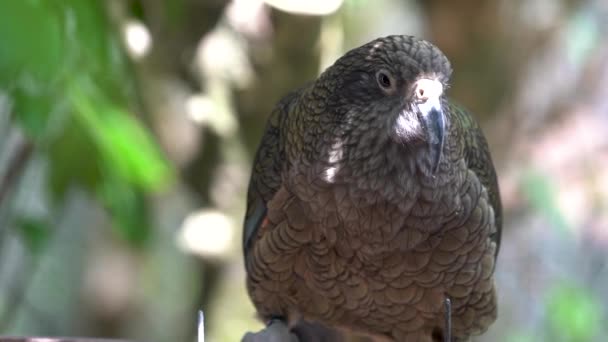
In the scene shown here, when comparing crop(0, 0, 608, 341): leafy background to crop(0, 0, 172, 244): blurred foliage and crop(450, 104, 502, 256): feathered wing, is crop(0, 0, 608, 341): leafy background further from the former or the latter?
crop(450, 104, 502, 256): feathered wing

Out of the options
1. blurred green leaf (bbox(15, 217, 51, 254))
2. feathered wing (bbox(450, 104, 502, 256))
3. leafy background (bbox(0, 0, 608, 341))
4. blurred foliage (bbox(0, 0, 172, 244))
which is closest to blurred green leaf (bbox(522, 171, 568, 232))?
leafy background (bbox(0, 0, 608, 341))

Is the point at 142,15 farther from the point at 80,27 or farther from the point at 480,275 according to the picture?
the point at 480,275

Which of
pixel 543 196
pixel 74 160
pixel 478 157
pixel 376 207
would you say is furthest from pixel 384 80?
pixel 543 196

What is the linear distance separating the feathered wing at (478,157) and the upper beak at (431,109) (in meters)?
0.17

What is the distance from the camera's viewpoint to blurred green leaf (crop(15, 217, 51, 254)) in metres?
2.17

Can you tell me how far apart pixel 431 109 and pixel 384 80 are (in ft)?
0.33

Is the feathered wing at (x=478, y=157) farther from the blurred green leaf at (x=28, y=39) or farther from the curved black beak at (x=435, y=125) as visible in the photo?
the blurred green leaf at (x=28, y=39)

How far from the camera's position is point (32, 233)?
2.18 meters

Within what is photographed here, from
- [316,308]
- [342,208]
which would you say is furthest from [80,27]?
[316,308]

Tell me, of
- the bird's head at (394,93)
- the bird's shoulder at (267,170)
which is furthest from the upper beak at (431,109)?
the bird's shoulder at (267,170)

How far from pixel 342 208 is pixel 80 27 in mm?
499

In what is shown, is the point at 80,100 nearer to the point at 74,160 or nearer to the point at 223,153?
the point at 74,160

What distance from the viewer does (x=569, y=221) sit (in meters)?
3.24

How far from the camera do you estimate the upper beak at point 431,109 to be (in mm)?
1285
